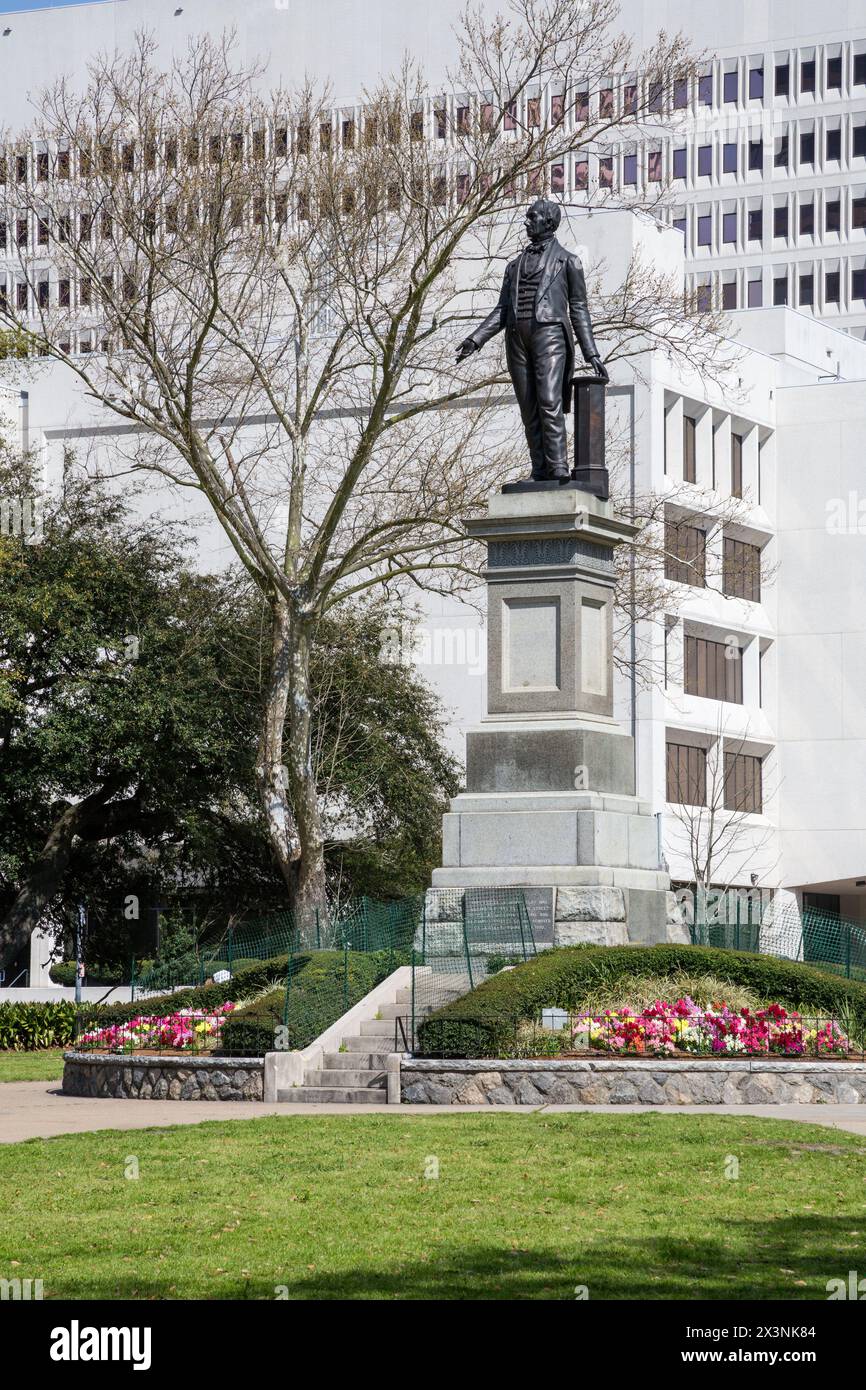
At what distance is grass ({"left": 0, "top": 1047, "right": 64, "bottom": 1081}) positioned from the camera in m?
22.7

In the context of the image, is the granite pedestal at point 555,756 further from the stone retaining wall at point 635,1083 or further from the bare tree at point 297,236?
the bare tree at point 297,236

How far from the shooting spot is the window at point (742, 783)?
5541 centimetres

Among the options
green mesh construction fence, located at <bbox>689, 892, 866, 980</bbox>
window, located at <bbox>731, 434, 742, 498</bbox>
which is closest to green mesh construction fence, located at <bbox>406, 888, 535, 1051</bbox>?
→ green mesh construction fence, located at <bbox>689, 892, 866, 980</bbox>

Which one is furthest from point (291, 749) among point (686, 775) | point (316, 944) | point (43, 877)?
point (686, 775)

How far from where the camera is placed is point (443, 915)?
20.2m

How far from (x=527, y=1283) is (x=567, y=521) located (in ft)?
42.2

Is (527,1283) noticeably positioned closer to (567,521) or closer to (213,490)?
(567,521)

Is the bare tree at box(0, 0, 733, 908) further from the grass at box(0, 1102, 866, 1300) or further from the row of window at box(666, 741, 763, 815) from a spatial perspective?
the row of window at box(666, 741, 763, 815)

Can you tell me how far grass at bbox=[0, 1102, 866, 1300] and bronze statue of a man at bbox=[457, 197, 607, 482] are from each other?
918cm

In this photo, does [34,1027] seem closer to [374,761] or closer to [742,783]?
[374,761]

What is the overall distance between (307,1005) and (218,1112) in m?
2.99

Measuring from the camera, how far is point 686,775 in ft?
176

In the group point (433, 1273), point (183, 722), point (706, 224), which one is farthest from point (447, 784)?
point (706, 224)

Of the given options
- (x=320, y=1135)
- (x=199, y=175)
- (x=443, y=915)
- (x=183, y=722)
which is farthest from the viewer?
(x=183, y=722)
